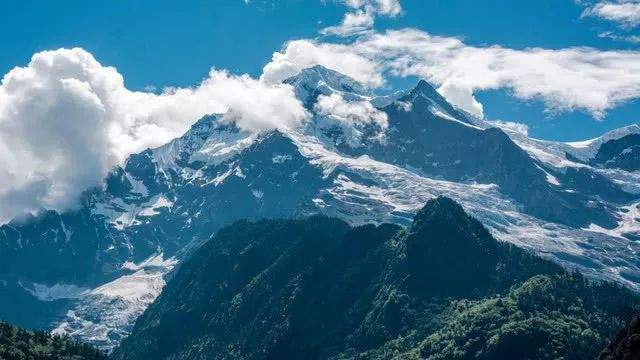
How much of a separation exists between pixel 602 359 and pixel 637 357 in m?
16.1

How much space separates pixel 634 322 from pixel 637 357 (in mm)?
11893

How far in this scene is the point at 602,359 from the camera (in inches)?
6127

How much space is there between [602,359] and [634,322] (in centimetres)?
923

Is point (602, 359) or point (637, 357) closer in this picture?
point (637, 357)

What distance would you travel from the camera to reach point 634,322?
151 meters

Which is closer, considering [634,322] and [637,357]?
[637,357]
